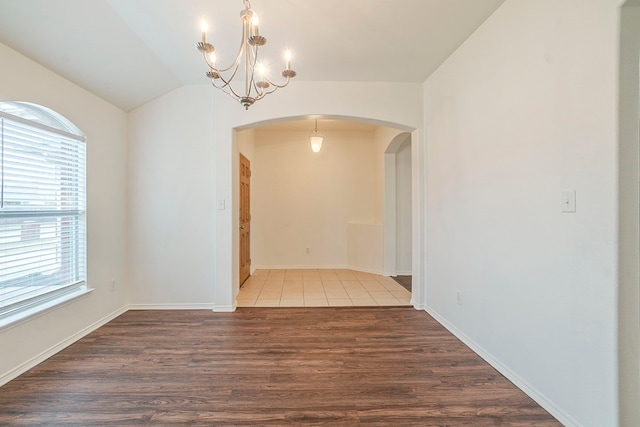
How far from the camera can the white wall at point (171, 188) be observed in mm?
3363

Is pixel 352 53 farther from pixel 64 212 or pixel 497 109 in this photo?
pixel 64 212

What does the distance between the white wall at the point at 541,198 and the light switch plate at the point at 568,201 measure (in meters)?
0.03

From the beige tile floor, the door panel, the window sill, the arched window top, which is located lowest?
the beige tile floor

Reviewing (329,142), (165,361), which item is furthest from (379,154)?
(165,361)

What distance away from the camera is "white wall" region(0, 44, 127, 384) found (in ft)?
6.82

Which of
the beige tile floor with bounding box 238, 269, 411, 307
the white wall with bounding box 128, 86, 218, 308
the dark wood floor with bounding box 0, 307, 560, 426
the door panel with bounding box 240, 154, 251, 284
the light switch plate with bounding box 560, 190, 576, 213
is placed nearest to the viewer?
the light switch plate with bounding box 560, 190, 576, 213

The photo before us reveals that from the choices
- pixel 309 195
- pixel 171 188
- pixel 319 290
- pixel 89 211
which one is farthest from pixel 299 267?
pixel 89 211

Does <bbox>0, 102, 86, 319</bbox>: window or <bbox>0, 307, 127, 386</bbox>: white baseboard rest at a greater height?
<bbox>0, 102, 86, 319</bbox>: window

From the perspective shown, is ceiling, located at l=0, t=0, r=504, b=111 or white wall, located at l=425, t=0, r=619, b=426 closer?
white wall, located at l=425, t=0, r=619, b=426

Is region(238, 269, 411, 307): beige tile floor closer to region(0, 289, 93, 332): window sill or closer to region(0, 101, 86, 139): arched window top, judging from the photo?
region(0, 289, 93, 332): window sill

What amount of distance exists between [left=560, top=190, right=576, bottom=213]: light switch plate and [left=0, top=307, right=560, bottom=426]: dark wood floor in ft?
4.04

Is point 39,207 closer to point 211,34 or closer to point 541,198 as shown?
point 211,34

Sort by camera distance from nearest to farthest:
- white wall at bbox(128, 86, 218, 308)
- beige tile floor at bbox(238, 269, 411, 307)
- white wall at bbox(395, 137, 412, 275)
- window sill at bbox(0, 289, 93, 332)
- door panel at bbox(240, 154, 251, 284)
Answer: window sill at bbox(0, 289, 93, 332), white wall at bbox(128, 86, 218, 308), beige tile floor at bbox(238, 269, 411, 307), door panel at bbox(240, 154, 251, 284), white wall at bbox(395, 137, 412, 275)

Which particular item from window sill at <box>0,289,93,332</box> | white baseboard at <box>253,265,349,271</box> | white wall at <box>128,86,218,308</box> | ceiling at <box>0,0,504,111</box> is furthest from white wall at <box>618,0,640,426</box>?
white baseboard at <box>253,265,349,271</box>
